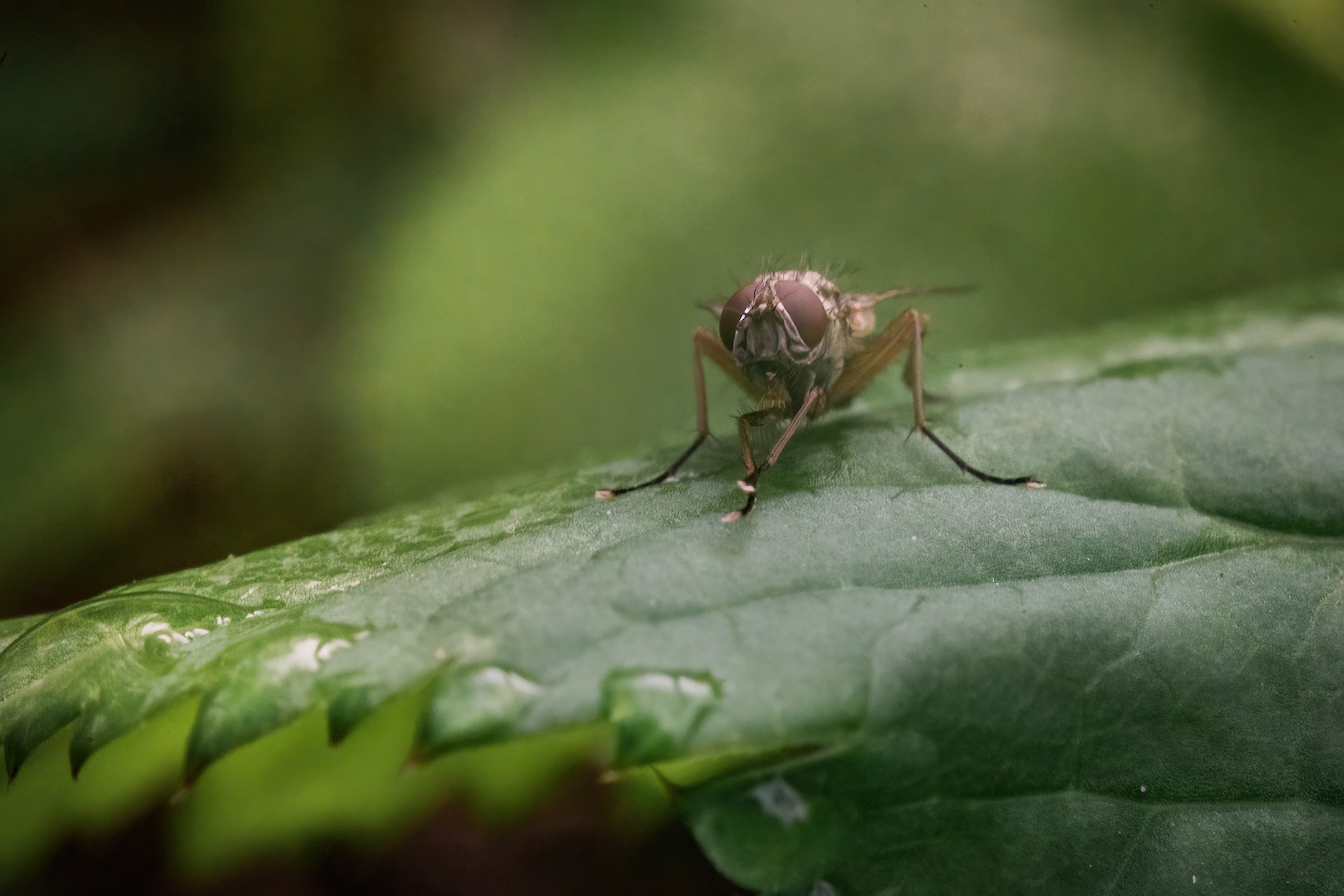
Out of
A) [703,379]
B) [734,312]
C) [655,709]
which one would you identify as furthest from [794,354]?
[655,709]

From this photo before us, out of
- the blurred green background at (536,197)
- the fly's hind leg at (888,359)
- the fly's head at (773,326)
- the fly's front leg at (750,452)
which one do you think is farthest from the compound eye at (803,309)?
the blurred green background at (536,197)

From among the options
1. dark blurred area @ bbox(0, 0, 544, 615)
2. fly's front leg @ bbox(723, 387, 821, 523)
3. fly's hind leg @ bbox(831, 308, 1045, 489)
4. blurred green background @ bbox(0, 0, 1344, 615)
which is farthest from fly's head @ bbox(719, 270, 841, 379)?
dark blurred area @ bbox(0, 0, 544, 615)

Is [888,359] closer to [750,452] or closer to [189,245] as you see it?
[750,452]

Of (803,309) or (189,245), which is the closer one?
(803,309)

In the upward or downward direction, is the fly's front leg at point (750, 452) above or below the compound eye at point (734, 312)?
below

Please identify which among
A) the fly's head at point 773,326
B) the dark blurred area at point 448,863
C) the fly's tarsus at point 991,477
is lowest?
the dark blurred area at point 448,863

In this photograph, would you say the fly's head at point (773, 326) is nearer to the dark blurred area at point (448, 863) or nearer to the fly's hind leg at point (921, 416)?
the fly's hind leg at point (921, 416)

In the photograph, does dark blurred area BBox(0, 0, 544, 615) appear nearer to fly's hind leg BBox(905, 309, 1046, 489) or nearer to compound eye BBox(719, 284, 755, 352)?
compound eye BBox(719, 284, 755, 352)
